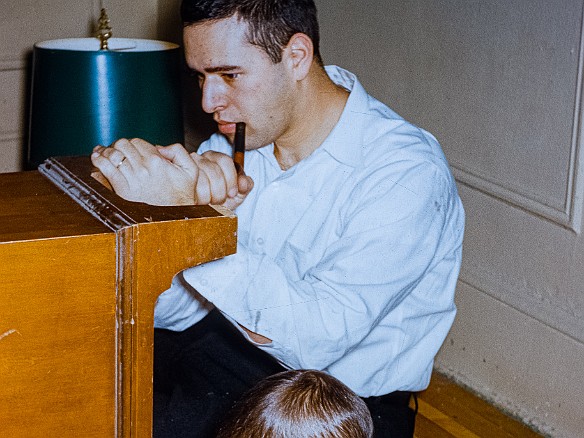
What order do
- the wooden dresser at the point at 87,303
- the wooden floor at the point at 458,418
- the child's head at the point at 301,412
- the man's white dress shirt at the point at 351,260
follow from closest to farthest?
the wooden dresser at the point at 87,303 < the child's head at the point at 301,412 < the man's white dress shirt at the point at 351,260 < the wooden floor at the point at 458,418

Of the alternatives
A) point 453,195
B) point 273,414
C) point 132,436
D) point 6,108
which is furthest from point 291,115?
point 6,108

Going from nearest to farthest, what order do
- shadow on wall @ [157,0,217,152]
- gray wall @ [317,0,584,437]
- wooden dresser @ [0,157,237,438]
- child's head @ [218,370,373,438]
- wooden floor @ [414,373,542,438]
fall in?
wooden dresser @ [0,157,237,438] < child's head @ [218,370,373,438] < gray wall @ [317,0,584,437] < wooden floor @ [414,373,542,438] < shadow on wall @ [157,0,217,152]

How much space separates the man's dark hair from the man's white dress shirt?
17 cm

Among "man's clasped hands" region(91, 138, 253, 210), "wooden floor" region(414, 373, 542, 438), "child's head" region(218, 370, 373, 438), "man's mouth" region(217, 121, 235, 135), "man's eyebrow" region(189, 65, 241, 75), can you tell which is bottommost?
"wooden floor" region(414, 373, 542, 438)

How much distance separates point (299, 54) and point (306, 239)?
0.36 metres

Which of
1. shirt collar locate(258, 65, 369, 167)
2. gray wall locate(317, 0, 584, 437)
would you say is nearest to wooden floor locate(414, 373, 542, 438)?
gray wall locate(317, 0, 584, 437)

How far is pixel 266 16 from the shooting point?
1764mm

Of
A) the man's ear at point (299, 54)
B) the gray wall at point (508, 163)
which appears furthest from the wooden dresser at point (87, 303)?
the gray wall at point (508, 163)

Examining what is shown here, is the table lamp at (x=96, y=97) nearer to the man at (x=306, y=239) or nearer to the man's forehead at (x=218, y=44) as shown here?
the man at (x=306, y=239)

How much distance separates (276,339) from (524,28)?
1.30 meters

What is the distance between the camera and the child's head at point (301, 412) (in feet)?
3.84

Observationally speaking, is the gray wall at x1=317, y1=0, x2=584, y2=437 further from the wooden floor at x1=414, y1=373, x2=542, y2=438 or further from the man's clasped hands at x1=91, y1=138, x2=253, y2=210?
the man's clasped hands at x1=91, y1=138, x2=253, y2=210

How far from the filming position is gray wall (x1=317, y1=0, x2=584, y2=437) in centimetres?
232

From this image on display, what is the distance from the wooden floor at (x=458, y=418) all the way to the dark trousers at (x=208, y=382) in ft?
2.98
